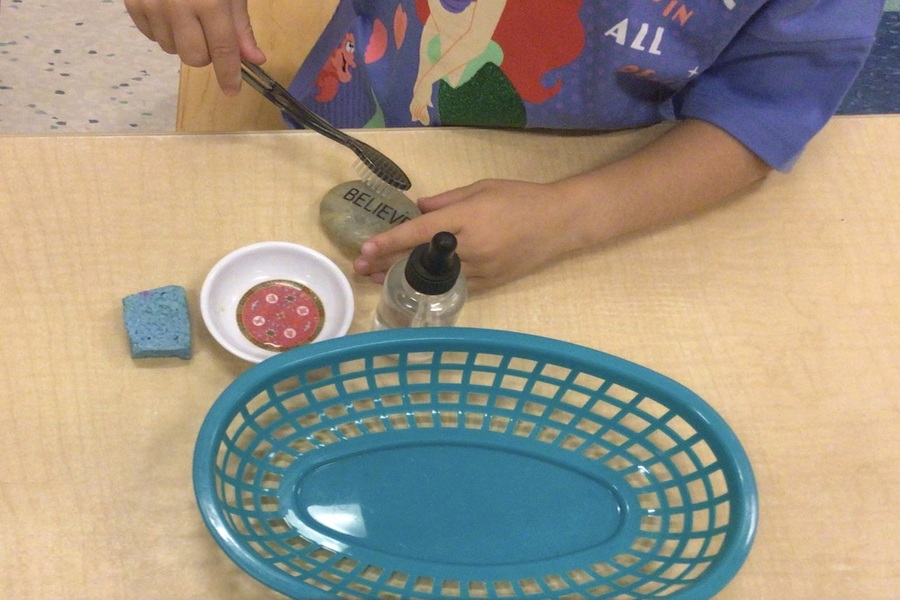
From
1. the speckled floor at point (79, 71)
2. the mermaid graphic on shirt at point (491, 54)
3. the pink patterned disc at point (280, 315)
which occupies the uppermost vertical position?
the mermaid graphic on shirt at point (491, 54)

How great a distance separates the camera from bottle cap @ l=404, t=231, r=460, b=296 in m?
0.41

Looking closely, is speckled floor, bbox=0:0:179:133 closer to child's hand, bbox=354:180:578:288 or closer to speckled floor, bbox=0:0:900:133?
speckled floor, bbox=0:0:900:133

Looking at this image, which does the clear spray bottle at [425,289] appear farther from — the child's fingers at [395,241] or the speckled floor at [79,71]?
the speckled floor at [79,71]

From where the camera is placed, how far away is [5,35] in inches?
47.4

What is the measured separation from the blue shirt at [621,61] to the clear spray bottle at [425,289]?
0.66 feet

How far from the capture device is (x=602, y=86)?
0.60m

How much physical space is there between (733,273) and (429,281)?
0.81ft

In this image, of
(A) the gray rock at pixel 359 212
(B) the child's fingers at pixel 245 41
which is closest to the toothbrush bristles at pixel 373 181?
(A) the gray rock at pixel 359 212

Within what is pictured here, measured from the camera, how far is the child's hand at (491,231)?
0.51m

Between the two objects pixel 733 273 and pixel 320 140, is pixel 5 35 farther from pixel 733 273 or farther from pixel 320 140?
pixel 733 273

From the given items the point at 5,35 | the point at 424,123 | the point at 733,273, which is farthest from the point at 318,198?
the point at 5,35

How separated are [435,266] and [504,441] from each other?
0.40 feet

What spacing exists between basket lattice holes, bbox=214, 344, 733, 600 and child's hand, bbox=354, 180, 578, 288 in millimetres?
64

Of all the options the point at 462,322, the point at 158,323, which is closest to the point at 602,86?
the point at 462,322
